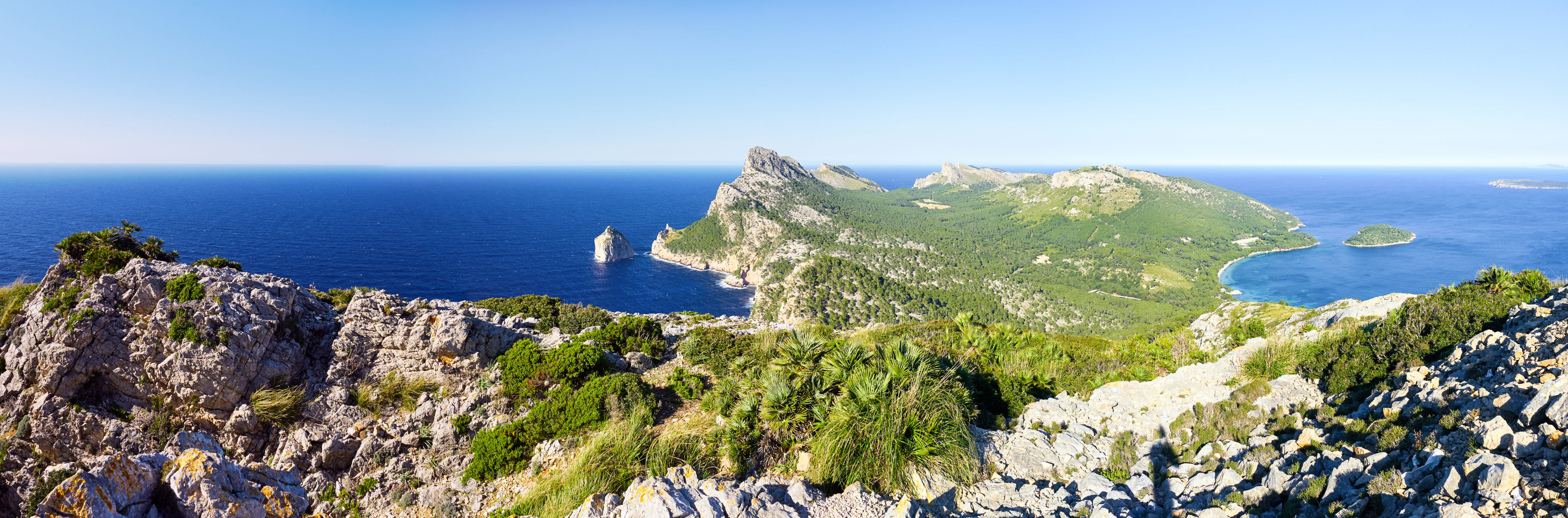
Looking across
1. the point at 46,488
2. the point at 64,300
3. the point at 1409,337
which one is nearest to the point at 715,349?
the point at 46,488

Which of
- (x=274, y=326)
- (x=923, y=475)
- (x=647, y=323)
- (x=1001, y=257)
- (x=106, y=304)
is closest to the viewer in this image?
(x=923, y=475)

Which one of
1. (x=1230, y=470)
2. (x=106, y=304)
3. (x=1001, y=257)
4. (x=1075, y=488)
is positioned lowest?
(x=1001, y=257)

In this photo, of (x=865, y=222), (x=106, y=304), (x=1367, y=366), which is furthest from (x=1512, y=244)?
(x=106, y=304)

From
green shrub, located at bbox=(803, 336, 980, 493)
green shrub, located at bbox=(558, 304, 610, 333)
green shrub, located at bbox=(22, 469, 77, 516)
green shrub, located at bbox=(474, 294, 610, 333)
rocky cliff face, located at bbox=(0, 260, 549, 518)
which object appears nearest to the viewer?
green shrub, located at bbox=(22, 469, 77, 516)

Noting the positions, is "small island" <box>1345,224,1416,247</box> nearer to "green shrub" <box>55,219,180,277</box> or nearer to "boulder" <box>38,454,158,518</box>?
"boulder" <box>38,454,158,518</box>

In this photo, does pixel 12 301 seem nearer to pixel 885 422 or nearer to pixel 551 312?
pixel 551 312

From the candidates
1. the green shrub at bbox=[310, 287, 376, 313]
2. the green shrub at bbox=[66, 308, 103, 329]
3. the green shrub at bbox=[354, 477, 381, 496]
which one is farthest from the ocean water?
the green shrub at bbox=[354, 477, 381, 496]

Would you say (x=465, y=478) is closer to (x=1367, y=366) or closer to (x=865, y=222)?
(x=1367, y=366)
